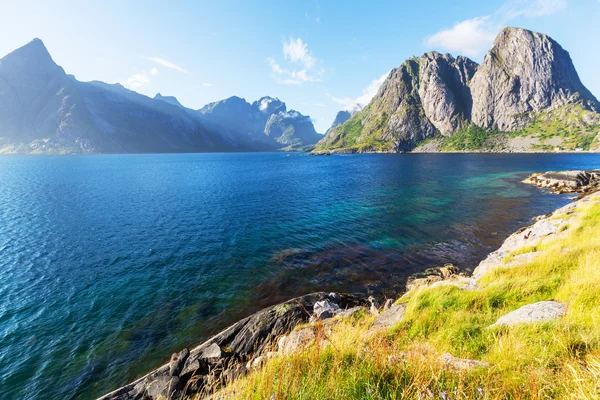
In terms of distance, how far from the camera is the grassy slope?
4.21m

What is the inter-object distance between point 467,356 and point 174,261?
90.3 feet

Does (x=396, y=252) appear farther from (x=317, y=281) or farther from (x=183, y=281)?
(x=183, y=281)

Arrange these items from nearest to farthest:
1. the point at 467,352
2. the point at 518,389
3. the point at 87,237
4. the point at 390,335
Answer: the point at 518,389 < the point at 467,352 < the point at 390,335 < the point at 87,237

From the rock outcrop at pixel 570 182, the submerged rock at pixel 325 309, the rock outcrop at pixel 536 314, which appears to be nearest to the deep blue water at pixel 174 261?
the submerged rock at pixel 325 309

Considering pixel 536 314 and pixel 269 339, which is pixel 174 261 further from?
pixel 536 314

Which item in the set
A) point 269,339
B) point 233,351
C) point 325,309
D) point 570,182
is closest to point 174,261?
point 233,351

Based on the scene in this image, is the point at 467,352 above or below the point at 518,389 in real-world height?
below

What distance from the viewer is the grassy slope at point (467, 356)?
4207 millimetres

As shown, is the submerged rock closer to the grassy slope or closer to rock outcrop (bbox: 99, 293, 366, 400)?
rock outcrop (bbox: 99, 293, 366, 400)

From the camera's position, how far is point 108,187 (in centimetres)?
7281

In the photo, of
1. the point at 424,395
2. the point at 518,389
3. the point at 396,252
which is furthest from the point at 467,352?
the point at 396,252

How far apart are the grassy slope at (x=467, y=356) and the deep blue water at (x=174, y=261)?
42.3 feet

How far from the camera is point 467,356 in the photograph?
628 cm

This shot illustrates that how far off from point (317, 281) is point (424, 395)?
65.2ft
